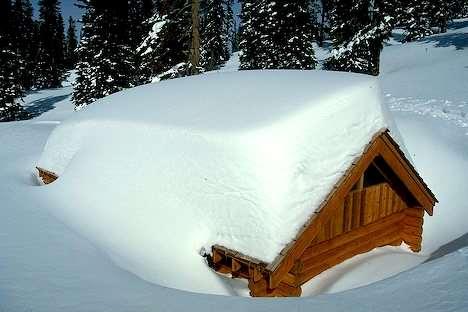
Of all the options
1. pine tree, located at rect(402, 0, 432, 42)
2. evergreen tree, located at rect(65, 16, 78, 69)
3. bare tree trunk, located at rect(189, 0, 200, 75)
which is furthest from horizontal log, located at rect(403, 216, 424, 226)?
evergreen tree, located at rect(65, 16, 78, 69)

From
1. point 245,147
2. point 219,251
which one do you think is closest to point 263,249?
point 219,251

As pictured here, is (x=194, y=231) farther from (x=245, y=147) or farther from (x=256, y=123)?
(x=256, y=123)

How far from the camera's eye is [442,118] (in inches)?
588

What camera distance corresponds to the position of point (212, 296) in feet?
13.1

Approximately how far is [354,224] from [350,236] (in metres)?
0.24

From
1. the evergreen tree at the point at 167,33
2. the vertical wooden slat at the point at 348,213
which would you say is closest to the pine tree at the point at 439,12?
the evergreen tree at the point at 167,33

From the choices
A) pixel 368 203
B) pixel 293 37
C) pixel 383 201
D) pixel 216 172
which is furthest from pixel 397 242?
pixel 293 37

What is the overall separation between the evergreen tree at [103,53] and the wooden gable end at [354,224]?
21.9 m

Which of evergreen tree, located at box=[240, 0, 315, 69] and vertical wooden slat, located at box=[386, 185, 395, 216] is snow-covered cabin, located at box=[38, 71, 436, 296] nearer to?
vertical wooden slat, located at box=[386, 185, 395, 216]

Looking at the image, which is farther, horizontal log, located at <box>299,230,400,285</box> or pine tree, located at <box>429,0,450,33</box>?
pine tree, located at <box>429,0,450,33</box>

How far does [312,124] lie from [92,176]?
430 centimetres

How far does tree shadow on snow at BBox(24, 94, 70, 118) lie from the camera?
125 feet

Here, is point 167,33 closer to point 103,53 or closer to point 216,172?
point 103,53

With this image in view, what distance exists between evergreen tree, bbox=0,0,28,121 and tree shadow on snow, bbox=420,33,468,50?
32042 millimetres
